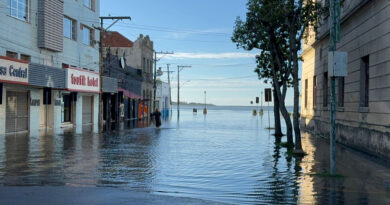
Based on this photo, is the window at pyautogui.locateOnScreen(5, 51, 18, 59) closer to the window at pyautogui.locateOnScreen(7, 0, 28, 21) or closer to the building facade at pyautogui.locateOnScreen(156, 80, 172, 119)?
the window at pyautogui.locateOnScreen(7, 0, 28, 21)

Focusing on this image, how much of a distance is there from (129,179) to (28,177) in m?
2.26

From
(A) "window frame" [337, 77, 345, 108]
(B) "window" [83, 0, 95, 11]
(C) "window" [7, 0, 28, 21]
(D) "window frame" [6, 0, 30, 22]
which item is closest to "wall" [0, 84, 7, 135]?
(D) "window frame" [6, 0, 30, 22]

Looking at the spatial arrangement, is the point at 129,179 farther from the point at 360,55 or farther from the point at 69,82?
the point at 69,82

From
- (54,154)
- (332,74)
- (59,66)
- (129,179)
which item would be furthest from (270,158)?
(59,66)

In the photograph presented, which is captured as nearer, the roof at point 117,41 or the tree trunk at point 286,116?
the tree trunk at point 286,116

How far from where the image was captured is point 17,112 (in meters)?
24.9

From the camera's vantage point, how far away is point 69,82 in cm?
2839

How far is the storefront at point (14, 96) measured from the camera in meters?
21.2

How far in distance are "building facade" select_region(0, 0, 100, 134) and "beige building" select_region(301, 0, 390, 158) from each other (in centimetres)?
1528

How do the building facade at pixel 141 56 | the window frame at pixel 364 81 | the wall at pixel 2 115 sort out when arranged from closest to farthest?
the window frame at pixel 364 81 < the wall at pixel 2 115 < the building facade at pixel 141 56

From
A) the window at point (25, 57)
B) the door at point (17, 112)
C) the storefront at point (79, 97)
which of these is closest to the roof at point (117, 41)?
the storefront at point (79, 97)

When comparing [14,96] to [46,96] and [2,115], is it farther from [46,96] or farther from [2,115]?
[46,96]

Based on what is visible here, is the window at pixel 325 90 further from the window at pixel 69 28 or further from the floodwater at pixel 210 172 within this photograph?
the window at pixel 69 28

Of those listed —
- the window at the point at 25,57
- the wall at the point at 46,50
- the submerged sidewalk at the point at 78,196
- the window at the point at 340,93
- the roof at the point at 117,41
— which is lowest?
the submerged sidewalk at the point at 78,196
